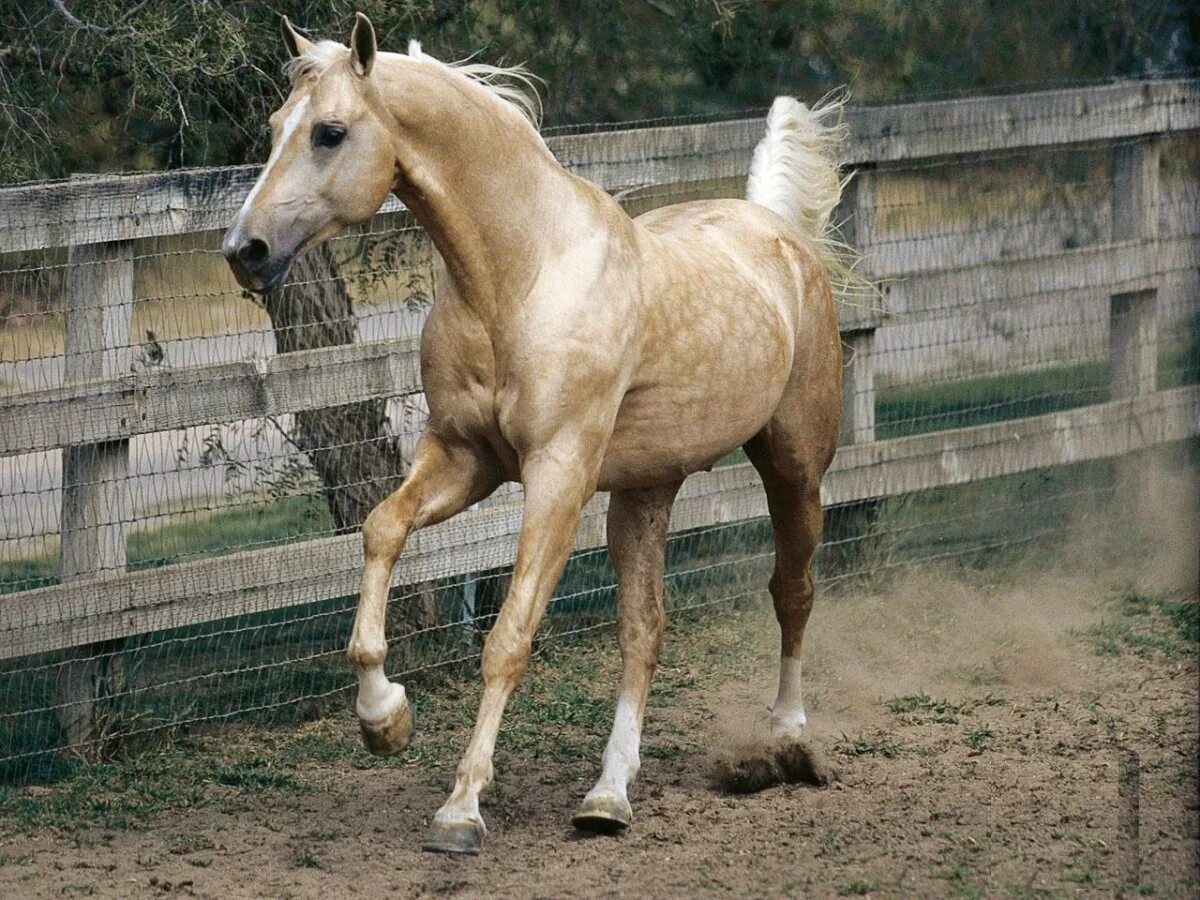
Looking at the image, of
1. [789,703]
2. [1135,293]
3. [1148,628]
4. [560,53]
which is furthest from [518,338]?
[1135,293]

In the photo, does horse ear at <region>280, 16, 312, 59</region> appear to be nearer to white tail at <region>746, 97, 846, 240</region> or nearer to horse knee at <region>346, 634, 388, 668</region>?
horse knee at <region>346, 634, 388, 668</region>

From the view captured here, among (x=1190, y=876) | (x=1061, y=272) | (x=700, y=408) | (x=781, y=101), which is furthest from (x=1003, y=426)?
(x=1190, y=876)

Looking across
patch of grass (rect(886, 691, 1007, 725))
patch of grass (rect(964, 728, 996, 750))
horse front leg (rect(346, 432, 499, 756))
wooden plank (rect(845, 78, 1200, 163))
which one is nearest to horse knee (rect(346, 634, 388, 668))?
horse front leg (rect(346, 432, 499, 756))

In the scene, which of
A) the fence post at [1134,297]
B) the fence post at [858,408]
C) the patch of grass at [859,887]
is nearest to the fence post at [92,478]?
the patch of grass at [859,887]

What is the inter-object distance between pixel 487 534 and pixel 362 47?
2668mm

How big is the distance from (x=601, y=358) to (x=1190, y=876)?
2027mm

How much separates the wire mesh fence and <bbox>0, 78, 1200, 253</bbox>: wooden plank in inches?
0.4

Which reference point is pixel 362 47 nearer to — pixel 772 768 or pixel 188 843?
pixel 188 843

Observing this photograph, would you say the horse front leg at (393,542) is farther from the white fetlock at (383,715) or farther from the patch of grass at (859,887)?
the patch of grass at (859,887)

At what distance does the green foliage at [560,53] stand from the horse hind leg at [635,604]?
188 cm

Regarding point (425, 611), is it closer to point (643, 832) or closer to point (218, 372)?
point (218, 372)

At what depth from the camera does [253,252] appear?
406cm

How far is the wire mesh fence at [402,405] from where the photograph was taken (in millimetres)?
5395

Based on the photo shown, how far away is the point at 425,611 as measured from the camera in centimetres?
672
